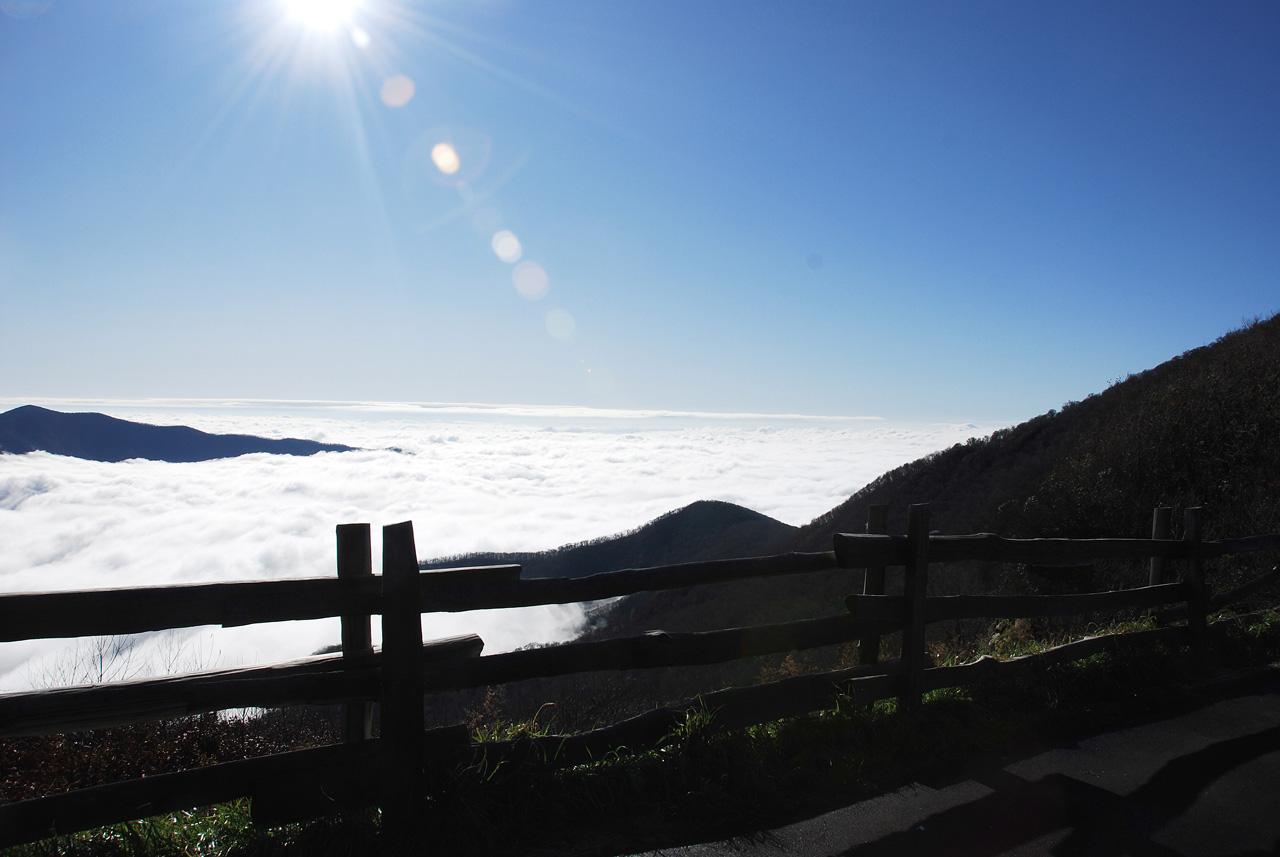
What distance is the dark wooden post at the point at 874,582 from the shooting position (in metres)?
5.06

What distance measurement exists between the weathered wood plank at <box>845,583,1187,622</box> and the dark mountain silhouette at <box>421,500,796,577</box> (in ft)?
350

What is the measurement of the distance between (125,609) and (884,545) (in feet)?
14.8

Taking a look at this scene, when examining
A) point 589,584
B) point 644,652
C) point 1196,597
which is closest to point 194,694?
point 589,584

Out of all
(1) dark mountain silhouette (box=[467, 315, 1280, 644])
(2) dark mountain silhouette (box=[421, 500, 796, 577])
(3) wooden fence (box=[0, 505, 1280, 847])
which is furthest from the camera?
(2) dark mountain silhouette (box=[421, 500, 796, 577])

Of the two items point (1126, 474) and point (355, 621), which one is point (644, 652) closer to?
point (355, 621)

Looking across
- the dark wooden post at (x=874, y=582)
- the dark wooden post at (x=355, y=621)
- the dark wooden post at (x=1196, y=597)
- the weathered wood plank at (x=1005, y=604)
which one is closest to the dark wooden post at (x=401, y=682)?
the dark wooden post at (x=355, y=621)

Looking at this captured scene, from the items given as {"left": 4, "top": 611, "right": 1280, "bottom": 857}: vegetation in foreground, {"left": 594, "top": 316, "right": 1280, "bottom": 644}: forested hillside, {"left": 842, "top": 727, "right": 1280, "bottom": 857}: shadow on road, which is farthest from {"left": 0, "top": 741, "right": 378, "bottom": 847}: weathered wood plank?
{"left": 594, "top": 316, "right": 1280, "bottom": 644}: forested hillside

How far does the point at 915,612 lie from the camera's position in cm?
494

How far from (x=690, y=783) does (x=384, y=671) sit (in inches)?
70.5

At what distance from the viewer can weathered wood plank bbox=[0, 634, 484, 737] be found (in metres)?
2.88

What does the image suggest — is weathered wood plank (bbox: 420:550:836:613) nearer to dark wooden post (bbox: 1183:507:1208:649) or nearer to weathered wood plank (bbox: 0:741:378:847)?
weathered wood plank (bbox: 0:741:378:847)

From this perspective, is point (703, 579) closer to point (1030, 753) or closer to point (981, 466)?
point (1030, 753)

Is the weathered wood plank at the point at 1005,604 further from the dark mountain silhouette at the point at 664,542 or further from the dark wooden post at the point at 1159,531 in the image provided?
the dark mountain silhouette at the point at 664,542

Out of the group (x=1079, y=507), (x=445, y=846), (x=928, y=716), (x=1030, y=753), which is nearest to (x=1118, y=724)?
(x=1030, y=753)
